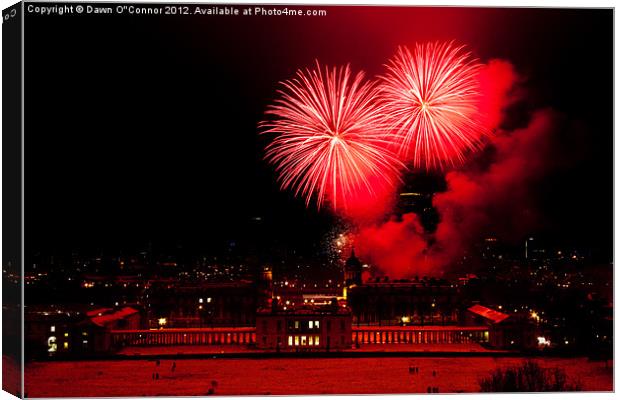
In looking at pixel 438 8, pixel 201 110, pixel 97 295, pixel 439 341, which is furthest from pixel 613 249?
pixel 97 295

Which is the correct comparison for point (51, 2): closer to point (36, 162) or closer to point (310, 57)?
point (36, 162)

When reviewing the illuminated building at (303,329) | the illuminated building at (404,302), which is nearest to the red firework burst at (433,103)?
the illuminated building at (404,302)

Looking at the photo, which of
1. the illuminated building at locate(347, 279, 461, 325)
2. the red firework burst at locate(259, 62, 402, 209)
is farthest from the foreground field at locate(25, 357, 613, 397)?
the red firework burst at locate(259, 62, 402, 209)

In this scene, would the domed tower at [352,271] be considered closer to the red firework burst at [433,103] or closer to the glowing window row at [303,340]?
the glowing window row at [303,340]

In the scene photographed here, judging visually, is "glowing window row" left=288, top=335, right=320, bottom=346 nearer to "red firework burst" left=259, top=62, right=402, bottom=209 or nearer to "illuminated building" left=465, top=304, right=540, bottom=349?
"red firework burst" left=259, top=62, right=402, bottom=209

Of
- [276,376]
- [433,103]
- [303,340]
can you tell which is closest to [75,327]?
[276,376]
